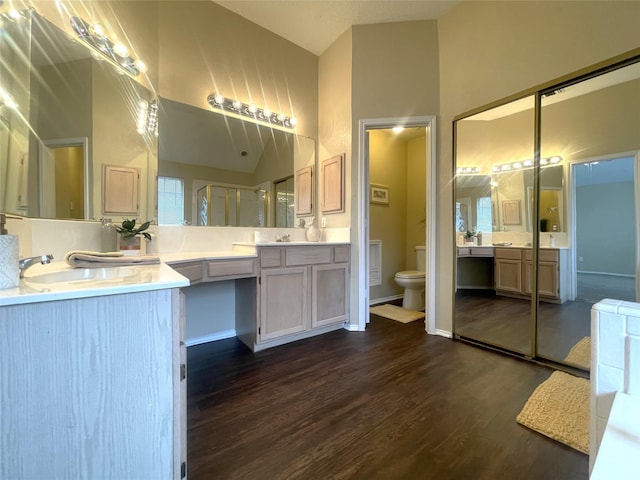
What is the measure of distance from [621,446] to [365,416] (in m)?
1.07

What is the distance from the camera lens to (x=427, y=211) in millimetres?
2648

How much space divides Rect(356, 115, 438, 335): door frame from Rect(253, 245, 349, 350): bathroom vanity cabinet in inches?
7.4

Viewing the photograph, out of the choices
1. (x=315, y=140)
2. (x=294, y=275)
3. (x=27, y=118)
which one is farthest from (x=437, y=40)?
(x=27, y=118)

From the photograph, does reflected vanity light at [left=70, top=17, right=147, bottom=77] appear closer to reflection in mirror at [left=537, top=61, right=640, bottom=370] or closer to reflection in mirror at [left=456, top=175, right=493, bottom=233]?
reflection in mirror at [left=456, top=175, right=493, bottom=233]

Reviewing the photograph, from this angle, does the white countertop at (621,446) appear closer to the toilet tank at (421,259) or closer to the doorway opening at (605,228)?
the doorway opening at (605,228)

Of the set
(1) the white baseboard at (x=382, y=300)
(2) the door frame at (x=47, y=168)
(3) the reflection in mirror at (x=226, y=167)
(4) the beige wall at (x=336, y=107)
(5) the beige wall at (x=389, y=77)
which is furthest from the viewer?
(1) the white baseboard at (x=382, y=300)

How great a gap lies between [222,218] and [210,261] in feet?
2.16

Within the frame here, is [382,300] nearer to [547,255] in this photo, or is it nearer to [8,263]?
[547,255]

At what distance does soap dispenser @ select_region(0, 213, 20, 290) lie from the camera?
727 mm

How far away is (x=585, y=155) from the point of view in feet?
6.39

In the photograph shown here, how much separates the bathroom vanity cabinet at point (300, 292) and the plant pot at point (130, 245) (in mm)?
829

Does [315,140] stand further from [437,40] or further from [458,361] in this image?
[458,361]

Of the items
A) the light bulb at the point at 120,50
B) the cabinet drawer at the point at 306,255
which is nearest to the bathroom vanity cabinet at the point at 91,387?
the cabinet drawer at the point at 306,255

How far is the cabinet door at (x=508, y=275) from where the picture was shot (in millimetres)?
2246
